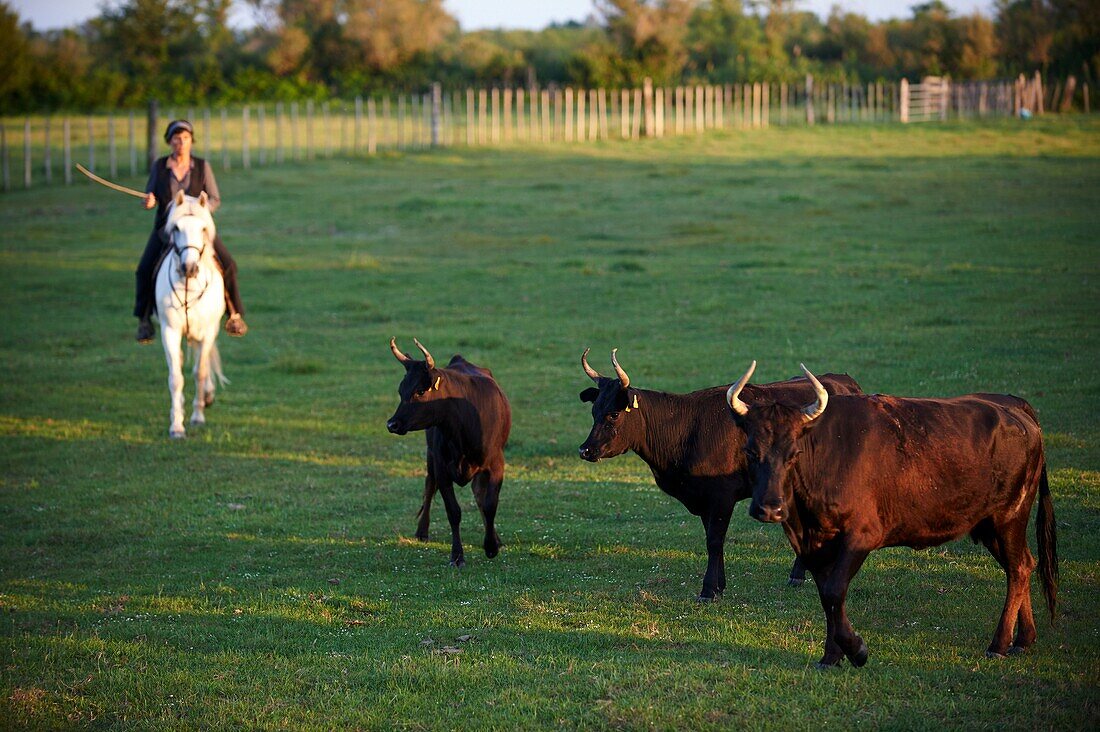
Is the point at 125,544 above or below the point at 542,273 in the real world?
below

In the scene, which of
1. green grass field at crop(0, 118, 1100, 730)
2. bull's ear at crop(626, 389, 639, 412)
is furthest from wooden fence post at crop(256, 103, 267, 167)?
bull's ear at crop(626, 389, 639, 412)

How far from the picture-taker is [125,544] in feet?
33.9

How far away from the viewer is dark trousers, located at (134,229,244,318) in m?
15.1

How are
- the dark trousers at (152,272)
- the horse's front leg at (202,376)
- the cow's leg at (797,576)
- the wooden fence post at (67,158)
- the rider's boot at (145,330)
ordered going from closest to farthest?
the cow's leg at (797,576) → the horse's front leg at (202,376) → the dark trousers at (152,272) → the rider's boot at (145,330) → the wooden fence post at (67,158)

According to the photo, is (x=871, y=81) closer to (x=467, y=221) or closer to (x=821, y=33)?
(x=821, y=33)

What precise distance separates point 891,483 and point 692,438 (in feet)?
6.46

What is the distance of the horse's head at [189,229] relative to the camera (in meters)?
14.3

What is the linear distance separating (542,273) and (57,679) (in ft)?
53.6

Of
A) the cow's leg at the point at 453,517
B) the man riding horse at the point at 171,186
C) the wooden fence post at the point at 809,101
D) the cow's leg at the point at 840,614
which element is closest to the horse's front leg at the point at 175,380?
the man riding horse at the point at 171,186

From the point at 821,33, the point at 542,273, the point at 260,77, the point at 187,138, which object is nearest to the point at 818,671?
the point at 187,138

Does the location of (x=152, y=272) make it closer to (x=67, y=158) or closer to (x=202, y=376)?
(x=202, y=376)

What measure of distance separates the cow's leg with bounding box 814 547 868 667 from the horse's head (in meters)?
9.74

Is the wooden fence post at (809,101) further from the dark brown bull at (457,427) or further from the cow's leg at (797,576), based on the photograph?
the cow's leg at (797,576)

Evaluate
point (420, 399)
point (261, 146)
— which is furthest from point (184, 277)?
point (261, 146)
